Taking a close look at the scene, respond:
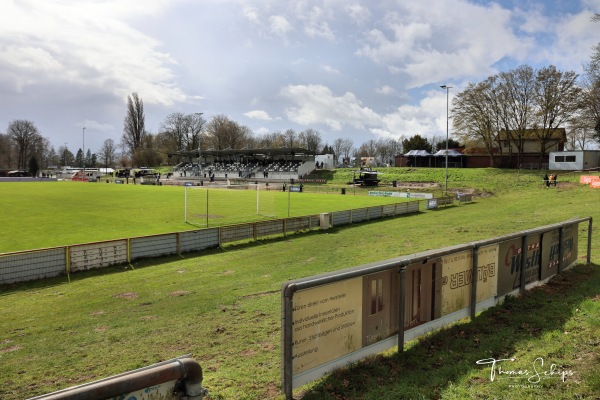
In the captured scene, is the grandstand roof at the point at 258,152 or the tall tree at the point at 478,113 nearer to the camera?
the tall tree at the point at 478,113

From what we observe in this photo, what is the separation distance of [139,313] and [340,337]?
24.5 feet

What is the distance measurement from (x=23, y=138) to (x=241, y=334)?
504 feet

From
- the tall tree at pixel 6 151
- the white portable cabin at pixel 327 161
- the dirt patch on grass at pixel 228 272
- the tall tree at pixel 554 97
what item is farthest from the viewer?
the tall tree at pixel 6 151

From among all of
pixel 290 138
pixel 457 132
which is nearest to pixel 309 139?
pixel 290 138

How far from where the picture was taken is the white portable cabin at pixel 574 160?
61219mm

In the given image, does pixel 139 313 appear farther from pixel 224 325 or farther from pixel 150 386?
pixel 150 386

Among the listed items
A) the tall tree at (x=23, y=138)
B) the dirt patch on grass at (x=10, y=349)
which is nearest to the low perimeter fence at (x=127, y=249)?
the dirt patch on grass at (x=10, y=349)

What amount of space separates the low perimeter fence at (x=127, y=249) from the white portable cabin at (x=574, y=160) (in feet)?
179

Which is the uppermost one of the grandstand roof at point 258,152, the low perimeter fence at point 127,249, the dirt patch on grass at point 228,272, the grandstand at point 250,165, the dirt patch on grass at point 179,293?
the grandstand roof at point 258,152

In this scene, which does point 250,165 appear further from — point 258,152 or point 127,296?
point 127,296

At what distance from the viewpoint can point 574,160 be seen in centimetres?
6269

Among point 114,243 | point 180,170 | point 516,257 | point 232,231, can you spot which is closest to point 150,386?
point 516,257

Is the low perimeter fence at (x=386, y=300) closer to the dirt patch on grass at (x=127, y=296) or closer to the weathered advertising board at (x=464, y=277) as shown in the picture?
the weathered advertising board at (x=464, y=277)
